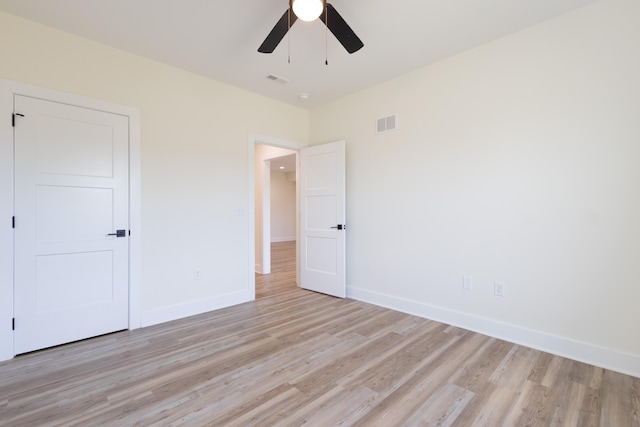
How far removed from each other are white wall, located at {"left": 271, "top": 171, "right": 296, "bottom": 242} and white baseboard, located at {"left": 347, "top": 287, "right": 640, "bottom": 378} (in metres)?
8.04

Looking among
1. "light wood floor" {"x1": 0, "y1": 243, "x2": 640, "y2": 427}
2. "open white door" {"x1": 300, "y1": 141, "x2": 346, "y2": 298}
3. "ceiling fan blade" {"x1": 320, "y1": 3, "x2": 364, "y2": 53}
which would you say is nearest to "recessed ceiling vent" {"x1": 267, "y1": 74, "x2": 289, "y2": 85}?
"open white door" {"x1": 300, "y1": 141, "x2": 346, "y2": 298}

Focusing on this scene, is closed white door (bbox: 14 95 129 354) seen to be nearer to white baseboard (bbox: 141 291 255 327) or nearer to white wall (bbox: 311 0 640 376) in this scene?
white baseboard (bbox: 141 291 255 327)

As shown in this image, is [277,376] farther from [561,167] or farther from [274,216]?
[274,216]

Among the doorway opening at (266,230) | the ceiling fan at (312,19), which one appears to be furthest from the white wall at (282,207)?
the ceiling fan at (312,19)

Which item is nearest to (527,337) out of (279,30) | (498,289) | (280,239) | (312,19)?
(498,289)

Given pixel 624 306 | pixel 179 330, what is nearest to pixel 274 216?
pixel 179 330

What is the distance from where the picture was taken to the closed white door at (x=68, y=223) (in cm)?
255

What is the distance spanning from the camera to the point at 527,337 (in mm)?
2705

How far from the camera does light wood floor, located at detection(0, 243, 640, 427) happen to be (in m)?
1.78

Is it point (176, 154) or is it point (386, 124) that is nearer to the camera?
point (176, 154)

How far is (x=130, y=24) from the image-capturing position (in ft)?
8.52

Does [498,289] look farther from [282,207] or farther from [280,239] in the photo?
[282,207]

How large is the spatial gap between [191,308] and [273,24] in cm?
316

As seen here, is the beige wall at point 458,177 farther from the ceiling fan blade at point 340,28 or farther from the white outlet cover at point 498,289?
the ceiling fan blade at point 340,28
